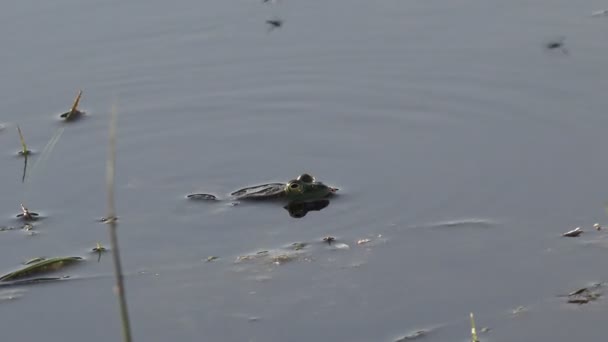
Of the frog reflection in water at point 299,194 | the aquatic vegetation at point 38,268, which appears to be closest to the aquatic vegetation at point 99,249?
the aquatic vegetation at point 38,268

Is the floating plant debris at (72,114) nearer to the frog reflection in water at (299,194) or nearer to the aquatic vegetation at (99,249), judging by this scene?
the frog reflection in water at (299,194)

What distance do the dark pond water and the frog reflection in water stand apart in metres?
0.07

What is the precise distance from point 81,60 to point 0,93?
1.92 feet

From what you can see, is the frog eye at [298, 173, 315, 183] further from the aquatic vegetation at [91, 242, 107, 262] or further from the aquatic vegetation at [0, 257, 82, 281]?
the aquatic vegetation at [0, 257, 82, 281]

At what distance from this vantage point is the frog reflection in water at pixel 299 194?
5277 millimetres

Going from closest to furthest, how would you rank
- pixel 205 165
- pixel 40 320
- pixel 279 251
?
pixel 40 320 → pixel 279 251 → pixel 205 165

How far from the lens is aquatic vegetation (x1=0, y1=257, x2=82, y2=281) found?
4.76 meters

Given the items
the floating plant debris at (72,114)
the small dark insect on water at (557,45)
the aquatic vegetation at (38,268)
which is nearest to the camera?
the aquatic vegetation at (38,268)

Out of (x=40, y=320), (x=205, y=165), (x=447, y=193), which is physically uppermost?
(x=205, y=165)

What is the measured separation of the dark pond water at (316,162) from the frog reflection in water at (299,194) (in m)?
0.07

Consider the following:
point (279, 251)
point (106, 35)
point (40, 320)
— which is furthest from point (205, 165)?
point (106, 35)

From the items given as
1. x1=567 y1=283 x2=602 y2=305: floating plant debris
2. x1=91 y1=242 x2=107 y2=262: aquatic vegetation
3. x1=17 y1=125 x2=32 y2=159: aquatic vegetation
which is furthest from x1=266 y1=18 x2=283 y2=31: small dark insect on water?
x1=567 y1=283 x2=602 y2=305: floating plant debris

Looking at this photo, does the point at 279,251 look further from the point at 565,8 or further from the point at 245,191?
the point at 565,8

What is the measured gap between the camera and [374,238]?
488cm
